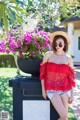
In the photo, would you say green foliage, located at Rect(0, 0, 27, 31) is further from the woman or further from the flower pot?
the woman

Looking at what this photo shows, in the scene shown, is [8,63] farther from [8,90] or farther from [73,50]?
[8,90]

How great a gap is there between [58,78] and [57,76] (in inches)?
1.1

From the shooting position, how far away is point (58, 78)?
3734 mm

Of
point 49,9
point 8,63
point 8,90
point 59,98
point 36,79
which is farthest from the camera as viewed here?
point 8,63

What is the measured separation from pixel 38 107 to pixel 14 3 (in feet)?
4.45

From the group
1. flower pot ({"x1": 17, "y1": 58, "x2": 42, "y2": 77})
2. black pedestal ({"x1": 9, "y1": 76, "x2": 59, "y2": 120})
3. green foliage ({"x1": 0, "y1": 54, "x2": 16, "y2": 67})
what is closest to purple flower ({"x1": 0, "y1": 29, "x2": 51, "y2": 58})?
flower pot ({"x1": 17, "y1": 58, "x2": 42, "y2": 77})

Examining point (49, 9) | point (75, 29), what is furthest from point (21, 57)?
point (75, 29)

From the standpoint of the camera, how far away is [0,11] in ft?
12.5

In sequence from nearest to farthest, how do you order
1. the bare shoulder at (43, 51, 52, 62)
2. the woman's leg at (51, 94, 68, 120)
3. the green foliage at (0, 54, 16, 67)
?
the woman's leg at (51, 94, 68, 120)
the bare shoulder at (43, 51, 52, 62)
the green foliage at (0, 54, 16, 67)

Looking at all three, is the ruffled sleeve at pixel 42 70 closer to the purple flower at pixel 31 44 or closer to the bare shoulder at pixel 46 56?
the bare shoulder at pixel 46 56

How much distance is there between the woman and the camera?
12.3 ft

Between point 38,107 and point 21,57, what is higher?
point 21,57

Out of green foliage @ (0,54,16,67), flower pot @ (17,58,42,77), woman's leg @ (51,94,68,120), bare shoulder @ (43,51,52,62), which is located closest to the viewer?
woman's leg @ (51,94,68,120)

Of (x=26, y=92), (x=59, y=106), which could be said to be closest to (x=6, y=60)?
(x=26, y=92)
